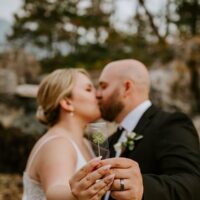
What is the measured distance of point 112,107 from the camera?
12.5 ft

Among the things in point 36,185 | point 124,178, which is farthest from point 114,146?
point 124,178

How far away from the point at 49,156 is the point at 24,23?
62.0 ft

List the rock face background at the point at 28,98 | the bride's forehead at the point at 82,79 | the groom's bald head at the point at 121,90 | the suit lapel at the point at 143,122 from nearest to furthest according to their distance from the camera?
the suit lapel at the point at 143,122
the bride's forehead at the point at 82,79
the groom's bald head at the point at 121,90
the rock face background at the point at 28,98

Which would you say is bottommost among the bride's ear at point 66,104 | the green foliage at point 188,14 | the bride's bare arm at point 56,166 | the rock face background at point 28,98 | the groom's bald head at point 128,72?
the rock face background at point 28,98

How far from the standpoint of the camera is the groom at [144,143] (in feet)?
6.54

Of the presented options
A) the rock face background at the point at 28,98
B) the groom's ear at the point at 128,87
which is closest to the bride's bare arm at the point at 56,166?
the groom's ear at the point at 128,87

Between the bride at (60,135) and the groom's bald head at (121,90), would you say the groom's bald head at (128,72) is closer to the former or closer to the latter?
the groom's bald head at (121,90)

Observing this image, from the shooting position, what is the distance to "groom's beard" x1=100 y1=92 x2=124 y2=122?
3.78 metres

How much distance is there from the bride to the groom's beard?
0.32 feet

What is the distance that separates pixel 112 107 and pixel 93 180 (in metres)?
1.91

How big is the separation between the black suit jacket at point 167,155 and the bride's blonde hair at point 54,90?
595 mm

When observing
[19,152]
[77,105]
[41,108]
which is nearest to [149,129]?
[77,105]

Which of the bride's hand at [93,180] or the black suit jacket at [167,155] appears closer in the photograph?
the bride's hand at [93,180]

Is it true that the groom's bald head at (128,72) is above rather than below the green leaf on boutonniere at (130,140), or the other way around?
above
